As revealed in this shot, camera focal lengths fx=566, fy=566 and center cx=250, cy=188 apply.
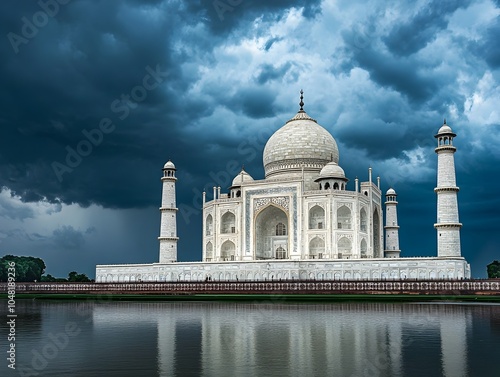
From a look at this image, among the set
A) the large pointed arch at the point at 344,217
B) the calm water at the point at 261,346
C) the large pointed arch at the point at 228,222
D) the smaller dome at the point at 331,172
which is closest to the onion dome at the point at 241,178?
the large pointed arch at the point at 228,222

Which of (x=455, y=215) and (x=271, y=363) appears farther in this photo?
(x=455, y=215)

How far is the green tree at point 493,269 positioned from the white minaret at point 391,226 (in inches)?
379

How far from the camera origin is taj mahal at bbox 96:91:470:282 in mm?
27562

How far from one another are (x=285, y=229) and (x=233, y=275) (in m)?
5.24

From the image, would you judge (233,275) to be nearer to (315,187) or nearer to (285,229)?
(285,229)

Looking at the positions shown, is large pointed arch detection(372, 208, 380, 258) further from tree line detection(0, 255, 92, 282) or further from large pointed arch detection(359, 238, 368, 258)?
tree line detection(0, 255, 92, 282)

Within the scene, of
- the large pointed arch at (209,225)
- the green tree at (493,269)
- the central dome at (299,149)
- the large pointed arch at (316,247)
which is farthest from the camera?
the green tree at (493,269)

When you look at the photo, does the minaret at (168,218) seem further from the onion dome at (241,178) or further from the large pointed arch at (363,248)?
the large pointed arch at (363,248)

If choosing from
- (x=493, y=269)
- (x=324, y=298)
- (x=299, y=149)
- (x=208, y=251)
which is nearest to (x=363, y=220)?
(x=299, y=149)

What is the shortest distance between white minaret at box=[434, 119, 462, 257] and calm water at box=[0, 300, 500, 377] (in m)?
13.6

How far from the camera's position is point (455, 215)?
2750 cm

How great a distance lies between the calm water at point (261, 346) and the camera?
23.0ft

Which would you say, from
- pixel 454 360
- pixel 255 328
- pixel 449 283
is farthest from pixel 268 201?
pixel 454 360

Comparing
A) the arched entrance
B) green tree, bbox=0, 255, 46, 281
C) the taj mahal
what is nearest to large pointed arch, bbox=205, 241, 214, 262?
the taj mahal
